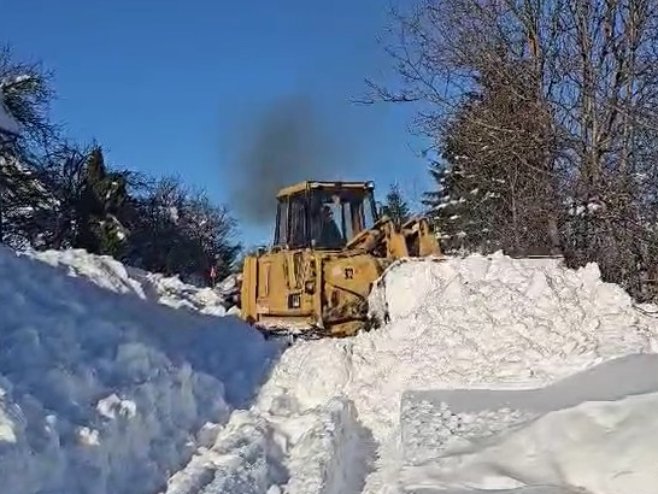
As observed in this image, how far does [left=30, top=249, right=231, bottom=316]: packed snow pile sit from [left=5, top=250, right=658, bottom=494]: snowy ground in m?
0.26

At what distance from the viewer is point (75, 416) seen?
248 inches

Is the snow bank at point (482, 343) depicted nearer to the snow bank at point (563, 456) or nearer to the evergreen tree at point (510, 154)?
the snow bank at point (563, 456)

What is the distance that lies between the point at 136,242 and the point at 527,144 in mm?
22090

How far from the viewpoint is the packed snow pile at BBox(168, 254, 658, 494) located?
24.3 ft

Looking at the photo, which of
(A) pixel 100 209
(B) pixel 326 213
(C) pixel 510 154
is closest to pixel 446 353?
(B) pixel 326 213

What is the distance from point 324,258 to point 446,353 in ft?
12.7

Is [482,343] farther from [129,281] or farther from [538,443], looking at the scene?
[129,281]

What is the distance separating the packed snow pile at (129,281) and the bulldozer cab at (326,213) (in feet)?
5.73

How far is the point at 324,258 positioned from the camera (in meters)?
12.4

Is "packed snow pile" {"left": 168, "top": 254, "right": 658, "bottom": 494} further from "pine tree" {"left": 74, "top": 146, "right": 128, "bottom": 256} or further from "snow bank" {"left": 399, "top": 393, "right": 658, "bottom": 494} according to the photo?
"pine tree" {"left": 74, "top": 146, "right": 128, "bottom": 256}

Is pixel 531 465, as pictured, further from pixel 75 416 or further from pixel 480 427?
pixel 75 416

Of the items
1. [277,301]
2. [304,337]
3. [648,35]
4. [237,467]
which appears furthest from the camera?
[648,35]

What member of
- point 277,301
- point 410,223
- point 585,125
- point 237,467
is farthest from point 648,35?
point 237,467

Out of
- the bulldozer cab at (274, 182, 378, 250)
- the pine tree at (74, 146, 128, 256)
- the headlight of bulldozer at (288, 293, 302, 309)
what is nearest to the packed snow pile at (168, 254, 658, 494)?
the headlight of bulldozer at (288, 293, 302, 309)
